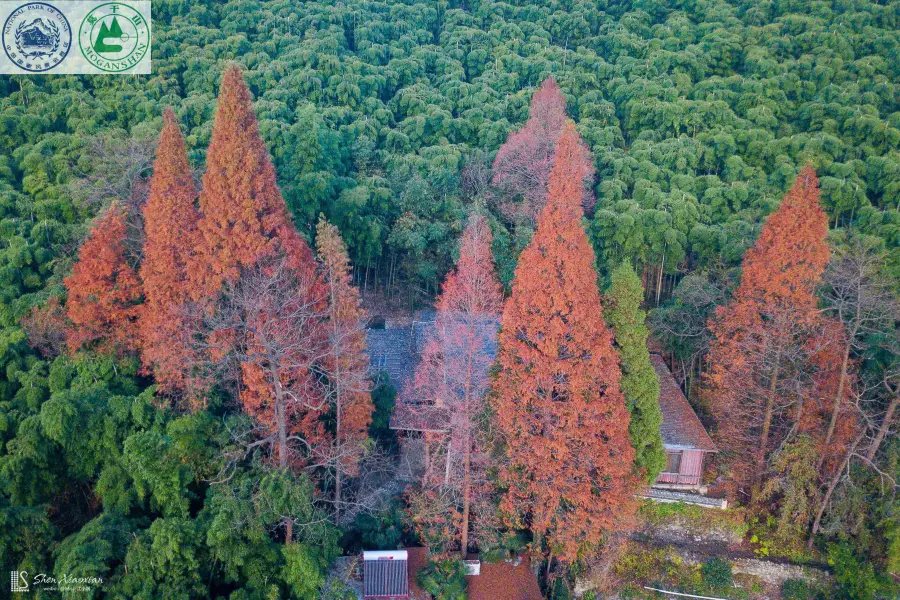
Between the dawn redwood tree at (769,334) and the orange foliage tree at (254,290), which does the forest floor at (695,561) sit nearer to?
the dawn redwood tree at (769,334)

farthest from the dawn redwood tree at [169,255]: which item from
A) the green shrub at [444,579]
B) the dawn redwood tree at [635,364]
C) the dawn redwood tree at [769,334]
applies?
the dawn redwood tree at [769,334]

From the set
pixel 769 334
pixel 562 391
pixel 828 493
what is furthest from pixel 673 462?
pixel 562 391

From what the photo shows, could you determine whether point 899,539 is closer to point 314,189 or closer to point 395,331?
point 395,331

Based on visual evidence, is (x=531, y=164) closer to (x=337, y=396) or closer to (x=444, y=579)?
(x=337, y=396)

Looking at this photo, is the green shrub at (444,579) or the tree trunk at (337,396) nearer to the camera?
the green shrub at (444,579)

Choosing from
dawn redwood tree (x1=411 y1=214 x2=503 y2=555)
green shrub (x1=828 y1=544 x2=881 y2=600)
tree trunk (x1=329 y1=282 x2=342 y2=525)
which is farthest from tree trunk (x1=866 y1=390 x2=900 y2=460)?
tree trunk (x1=329 y1=282 x2=342 y2=525)

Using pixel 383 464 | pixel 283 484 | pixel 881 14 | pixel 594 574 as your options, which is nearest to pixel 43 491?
pixel 283 484
